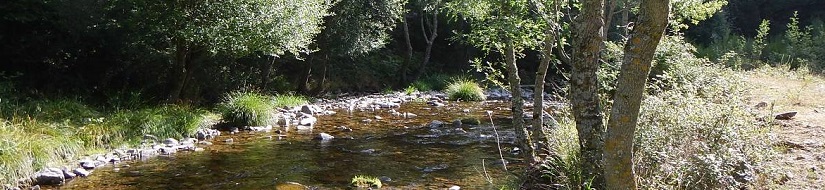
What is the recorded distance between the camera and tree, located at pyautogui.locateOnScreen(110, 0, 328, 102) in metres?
13.2

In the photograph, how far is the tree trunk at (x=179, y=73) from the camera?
14.6m

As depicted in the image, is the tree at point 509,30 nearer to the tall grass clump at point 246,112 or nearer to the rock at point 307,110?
the tall grass clump at point 246,112

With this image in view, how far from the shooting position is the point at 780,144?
293 inches

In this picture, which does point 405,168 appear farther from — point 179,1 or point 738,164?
point 179,1

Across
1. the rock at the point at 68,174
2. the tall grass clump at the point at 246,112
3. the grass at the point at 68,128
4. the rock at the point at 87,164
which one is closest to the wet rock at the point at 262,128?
the tall grass clump at the point at 246,112

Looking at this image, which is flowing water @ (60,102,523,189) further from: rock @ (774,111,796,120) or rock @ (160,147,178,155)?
rock @ (774,111,796,120)

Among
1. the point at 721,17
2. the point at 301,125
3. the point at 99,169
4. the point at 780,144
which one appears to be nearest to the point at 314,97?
the point at 301,125

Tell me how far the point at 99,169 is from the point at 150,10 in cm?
477

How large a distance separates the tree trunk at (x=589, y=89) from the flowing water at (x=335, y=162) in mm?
1237

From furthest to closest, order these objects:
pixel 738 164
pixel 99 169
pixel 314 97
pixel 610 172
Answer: pixel 314 97 → pixel 99 169 → pixel 738 164 → pixel 610 172

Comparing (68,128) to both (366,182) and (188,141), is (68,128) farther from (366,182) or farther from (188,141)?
(366,182)

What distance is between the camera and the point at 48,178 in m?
8.59

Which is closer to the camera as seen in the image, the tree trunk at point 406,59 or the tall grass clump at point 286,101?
the tall grass clump at point 286,101

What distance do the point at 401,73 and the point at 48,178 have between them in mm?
19301
